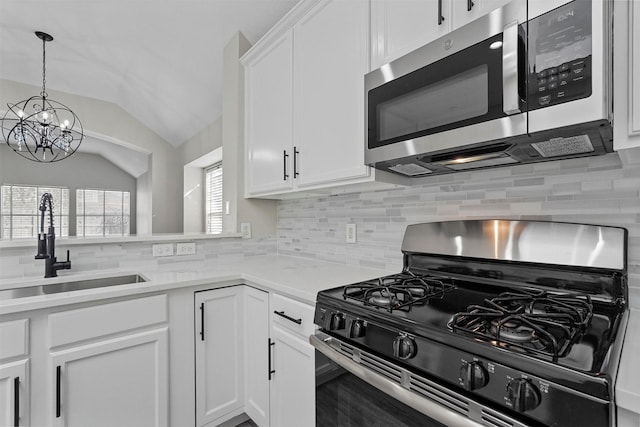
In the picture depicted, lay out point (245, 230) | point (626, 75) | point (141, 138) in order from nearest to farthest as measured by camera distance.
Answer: point (626, 75) < point (245, 230) < point (141, 138)

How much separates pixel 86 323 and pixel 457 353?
144 centimetres

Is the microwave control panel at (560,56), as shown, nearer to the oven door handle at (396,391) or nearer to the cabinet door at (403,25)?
the cabinet door at (403,25)

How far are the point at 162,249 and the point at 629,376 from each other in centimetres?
215

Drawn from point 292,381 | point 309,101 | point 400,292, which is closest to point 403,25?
point 309,101

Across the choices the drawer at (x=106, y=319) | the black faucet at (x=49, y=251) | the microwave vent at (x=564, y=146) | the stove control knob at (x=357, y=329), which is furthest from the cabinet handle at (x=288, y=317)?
the black faucet at (x=49, y=251)

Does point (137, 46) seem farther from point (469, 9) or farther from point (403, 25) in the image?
point (469, 9)

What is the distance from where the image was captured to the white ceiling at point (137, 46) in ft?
7.67

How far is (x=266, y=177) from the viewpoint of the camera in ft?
7.02

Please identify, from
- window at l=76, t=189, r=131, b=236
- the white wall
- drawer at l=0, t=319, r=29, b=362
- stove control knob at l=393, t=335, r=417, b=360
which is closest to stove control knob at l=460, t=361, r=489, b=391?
stove control knob at l=393, t=335, r=417, b=360

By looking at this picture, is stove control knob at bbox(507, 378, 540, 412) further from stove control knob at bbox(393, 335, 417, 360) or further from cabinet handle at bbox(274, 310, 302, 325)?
cabinet handle at bbox(274, 310, 302, 325)

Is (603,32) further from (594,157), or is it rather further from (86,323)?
(86,323)

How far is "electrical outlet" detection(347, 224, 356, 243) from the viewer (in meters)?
1.91

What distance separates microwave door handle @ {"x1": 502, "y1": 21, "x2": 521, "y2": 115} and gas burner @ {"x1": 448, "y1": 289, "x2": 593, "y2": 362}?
57cm

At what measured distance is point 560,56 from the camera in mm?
843
